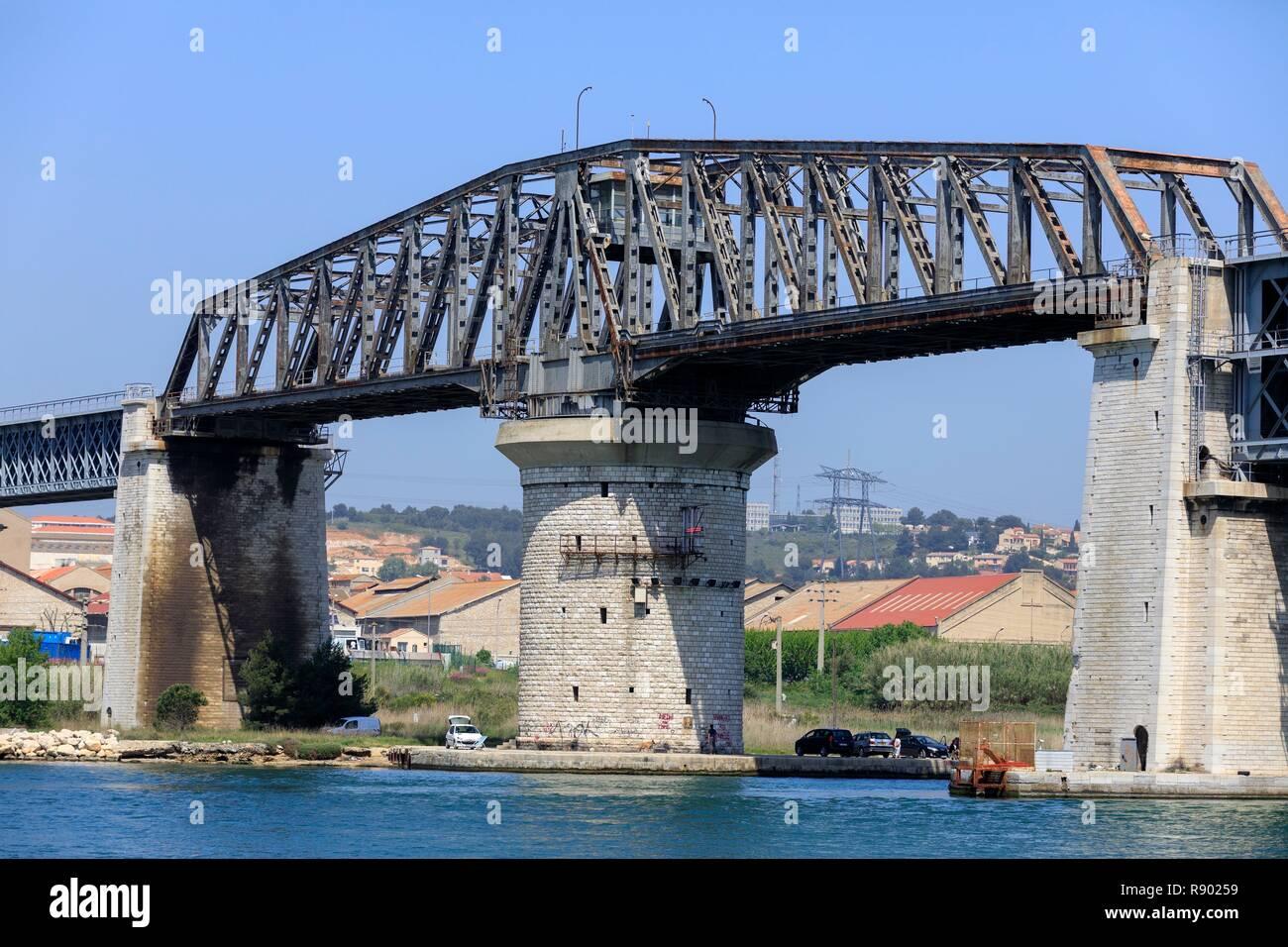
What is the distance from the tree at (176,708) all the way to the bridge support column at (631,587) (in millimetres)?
22868

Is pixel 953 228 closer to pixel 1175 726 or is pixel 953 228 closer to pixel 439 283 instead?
pixel 1175 726

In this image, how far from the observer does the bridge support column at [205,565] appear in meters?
97.1

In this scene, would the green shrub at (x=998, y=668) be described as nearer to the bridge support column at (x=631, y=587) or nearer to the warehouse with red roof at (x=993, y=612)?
the warehouse with red roof at (x=993, y=612)

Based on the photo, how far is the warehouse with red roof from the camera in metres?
148

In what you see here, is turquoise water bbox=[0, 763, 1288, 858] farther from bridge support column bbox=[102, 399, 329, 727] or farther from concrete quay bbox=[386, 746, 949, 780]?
bridge support column bbox=[102, 399, 329, 727]

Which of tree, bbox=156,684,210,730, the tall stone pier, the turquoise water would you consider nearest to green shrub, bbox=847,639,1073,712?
the turquoise water

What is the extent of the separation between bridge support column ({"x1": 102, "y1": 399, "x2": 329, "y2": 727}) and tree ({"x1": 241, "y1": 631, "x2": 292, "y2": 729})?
137 cm

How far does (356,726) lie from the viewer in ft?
316
